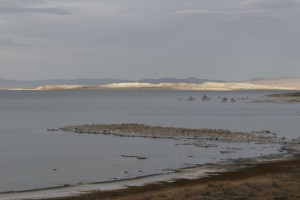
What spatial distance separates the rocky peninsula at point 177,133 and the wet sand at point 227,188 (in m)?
19.6

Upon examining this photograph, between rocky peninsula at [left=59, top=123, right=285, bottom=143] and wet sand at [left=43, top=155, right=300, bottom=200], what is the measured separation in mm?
19562

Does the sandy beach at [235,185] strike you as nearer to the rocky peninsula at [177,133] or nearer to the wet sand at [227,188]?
the wet sand at [227,188]

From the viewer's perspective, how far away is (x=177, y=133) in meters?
49.7

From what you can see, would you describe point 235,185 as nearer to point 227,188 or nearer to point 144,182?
point 227,188

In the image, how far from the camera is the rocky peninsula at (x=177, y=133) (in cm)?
4625

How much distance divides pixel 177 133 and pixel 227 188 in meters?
28.9

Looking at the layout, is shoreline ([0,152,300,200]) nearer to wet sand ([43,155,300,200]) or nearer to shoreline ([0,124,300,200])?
shoreline ([0,124,300,200])

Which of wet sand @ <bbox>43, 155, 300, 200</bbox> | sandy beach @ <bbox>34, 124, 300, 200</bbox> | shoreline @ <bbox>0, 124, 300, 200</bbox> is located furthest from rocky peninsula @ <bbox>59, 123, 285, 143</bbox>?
wet sand @ <bbox>43, 155, 300, 200</bbox>

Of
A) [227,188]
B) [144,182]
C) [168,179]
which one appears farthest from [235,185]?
[144,182]

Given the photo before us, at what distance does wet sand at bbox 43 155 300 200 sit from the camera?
63.3 ft

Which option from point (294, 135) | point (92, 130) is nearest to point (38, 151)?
point (92, 130)

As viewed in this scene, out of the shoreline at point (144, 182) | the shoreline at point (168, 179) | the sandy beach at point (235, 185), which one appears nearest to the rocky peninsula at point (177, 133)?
the shoreline at point (168, 179)

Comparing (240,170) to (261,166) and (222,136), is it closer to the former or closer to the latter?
(261,166)

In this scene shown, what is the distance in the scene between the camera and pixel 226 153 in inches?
1425
